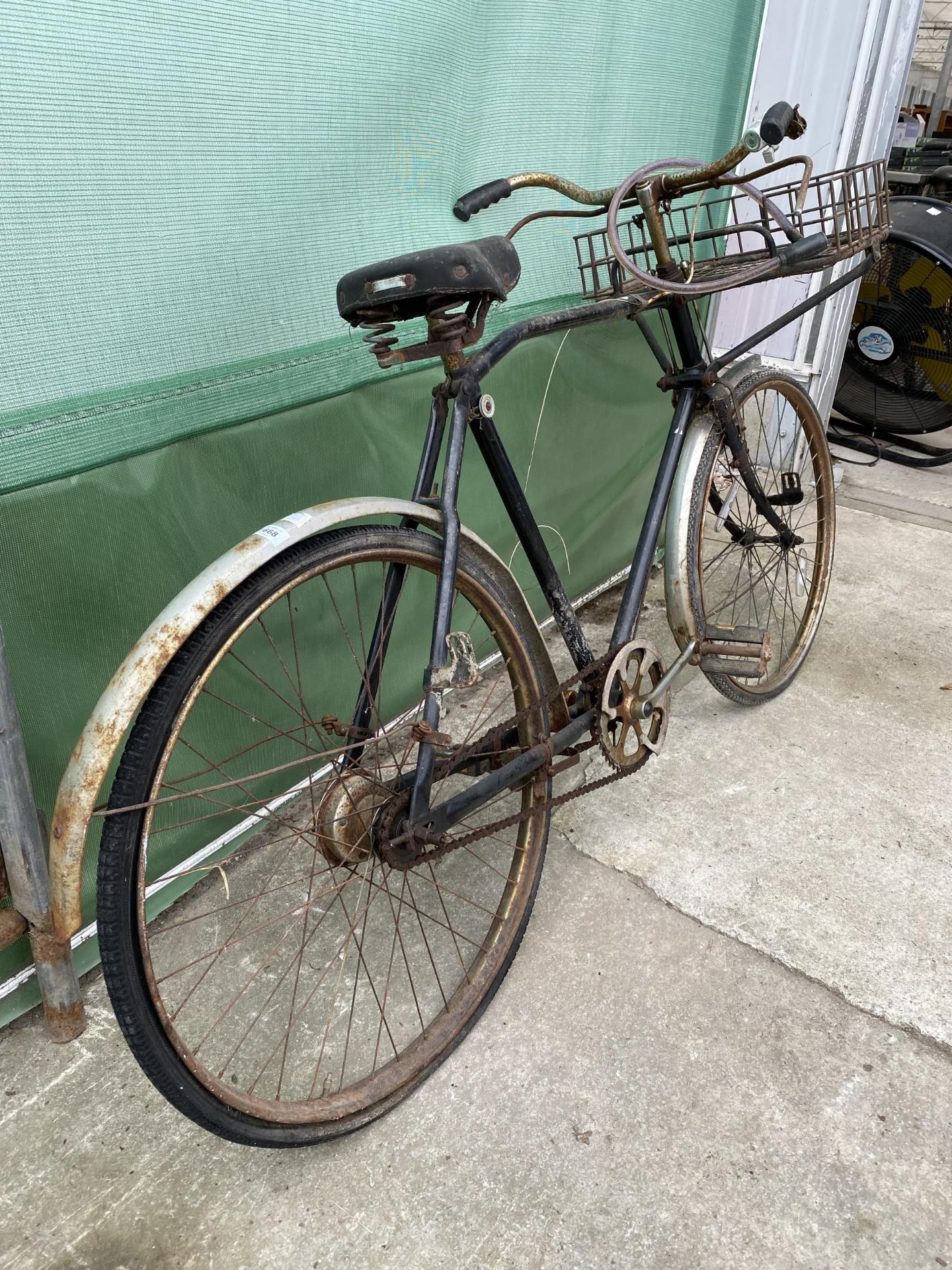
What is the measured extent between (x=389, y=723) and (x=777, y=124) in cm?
158

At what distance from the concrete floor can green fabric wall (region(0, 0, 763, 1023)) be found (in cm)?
44

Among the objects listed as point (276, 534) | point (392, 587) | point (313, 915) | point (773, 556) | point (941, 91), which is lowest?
point (313, 915)

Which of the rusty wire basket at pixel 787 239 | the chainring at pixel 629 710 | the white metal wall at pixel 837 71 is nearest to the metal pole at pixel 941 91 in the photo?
the white metal wall at pixel 837 71

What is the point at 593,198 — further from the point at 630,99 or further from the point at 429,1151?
the point at 429,1151

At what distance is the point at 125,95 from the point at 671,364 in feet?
4.17

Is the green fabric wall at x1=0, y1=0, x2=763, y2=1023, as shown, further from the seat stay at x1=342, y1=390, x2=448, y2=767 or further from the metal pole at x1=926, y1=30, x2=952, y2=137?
the metal pole at x1=926, y1=30, x2=952, y2=137

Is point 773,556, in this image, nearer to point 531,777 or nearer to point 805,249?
point 805,249

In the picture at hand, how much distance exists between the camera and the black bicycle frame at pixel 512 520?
1418mm

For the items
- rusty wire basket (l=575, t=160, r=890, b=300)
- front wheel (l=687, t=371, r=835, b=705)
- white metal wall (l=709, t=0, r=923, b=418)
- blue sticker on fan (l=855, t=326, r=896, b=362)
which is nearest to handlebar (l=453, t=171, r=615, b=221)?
rusty wire basket (l=575, t=160, r=890, b=300)

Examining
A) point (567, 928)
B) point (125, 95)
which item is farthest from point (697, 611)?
point (125, 95)

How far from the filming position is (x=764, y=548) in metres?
3.31

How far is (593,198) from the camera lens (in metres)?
1.75

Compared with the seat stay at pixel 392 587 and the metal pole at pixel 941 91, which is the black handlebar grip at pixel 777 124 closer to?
the seat stay at pixel 392 587

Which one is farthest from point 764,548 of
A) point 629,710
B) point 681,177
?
point 681,177
